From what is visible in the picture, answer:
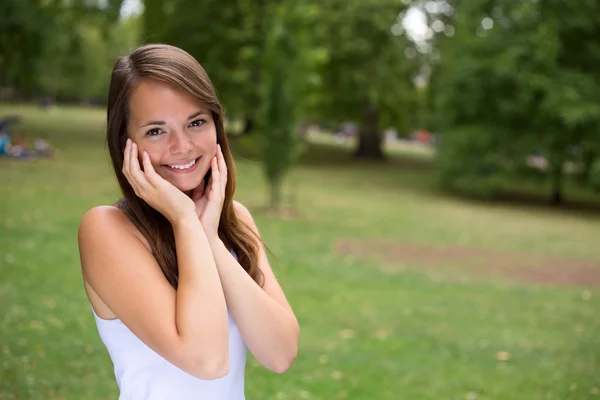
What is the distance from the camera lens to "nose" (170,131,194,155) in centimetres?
208

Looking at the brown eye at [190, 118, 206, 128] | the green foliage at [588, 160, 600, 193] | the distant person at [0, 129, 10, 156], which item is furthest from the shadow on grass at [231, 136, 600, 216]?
the brown eye at [190, 118, 206, 128]

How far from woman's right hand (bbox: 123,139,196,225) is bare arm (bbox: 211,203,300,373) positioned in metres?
0.14

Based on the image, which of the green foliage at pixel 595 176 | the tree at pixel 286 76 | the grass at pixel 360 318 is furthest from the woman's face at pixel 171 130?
the green foliage at pixel 595 176

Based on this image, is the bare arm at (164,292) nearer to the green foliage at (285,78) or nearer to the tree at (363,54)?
the green foliage at (285,78)

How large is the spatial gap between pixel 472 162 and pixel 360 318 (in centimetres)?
1670

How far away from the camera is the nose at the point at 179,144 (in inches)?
81.9

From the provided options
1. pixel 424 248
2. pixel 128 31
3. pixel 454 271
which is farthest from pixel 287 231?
pixel 128 31

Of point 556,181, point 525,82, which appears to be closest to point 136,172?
point 525,82

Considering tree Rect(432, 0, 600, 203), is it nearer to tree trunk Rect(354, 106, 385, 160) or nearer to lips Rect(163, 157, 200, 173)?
tree trunk Rect(354, 106, 385, 160)

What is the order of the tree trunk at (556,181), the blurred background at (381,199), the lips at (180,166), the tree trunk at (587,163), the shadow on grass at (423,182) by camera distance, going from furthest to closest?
the tree trunk at (556,181), the shadow on grass at (423,182), the tree trunk at (587,163), the blurred background at (381,199), the lips at (180,166)

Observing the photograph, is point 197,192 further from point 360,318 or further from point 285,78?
point 285,78

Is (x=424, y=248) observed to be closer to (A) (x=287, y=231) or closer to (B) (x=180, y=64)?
(A) (x=287, y=231)

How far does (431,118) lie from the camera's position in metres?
25.7

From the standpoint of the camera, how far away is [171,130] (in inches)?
82.2
